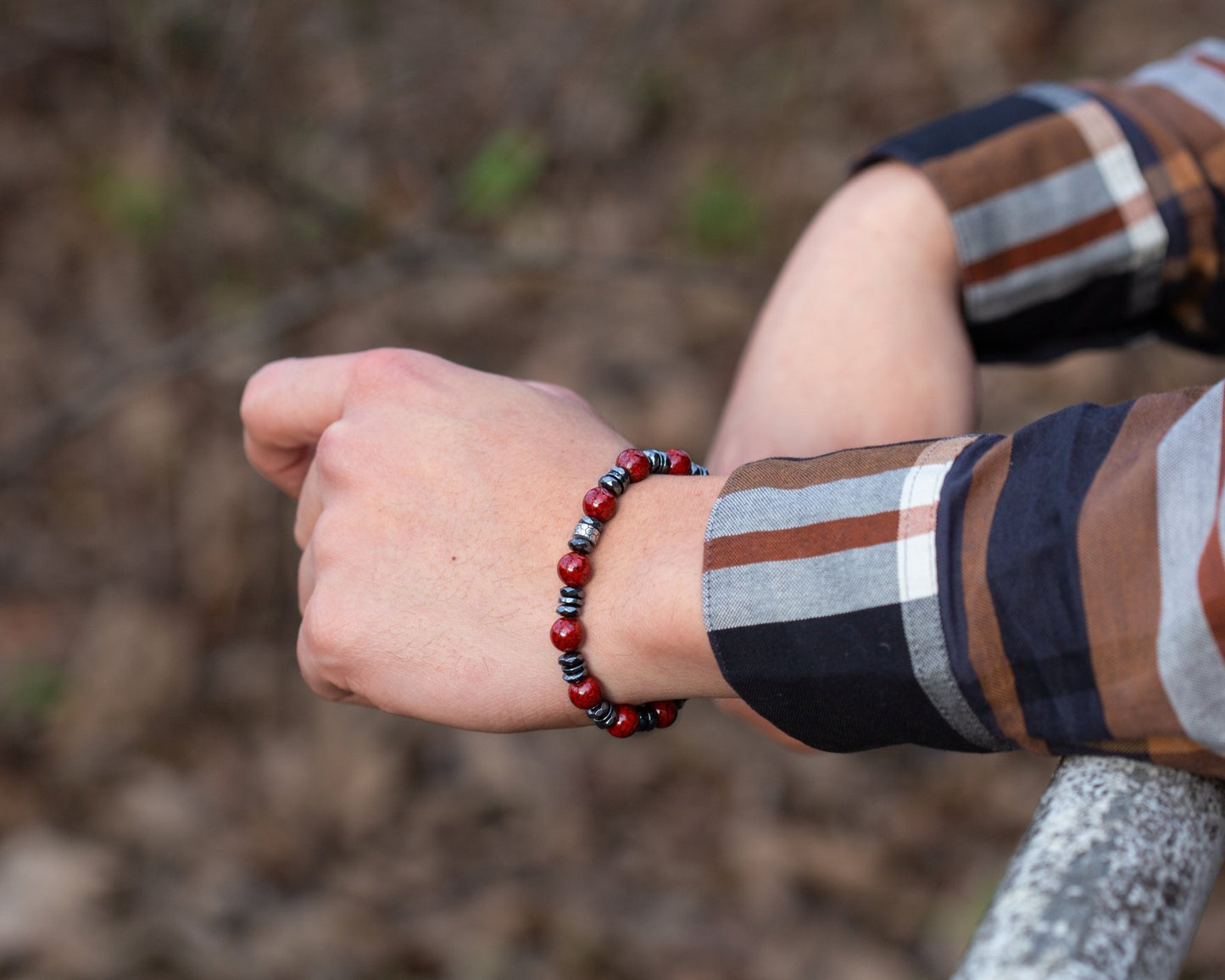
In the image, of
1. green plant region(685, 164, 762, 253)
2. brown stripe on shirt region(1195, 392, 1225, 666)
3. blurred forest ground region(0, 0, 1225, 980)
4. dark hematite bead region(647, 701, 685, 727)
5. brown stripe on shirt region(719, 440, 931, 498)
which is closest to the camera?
brown stripe on shirt region(1195, 392, 1225, 666)

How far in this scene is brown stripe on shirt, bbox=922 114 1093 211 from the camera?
893mm

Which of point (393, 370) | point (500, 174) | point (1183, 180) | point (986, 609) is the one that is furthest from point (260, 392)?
point (500, 174)

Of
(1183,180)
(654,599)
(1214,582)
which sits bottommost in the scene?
(654,599)

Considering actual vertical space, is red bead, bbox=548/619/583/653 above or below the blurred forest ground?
above

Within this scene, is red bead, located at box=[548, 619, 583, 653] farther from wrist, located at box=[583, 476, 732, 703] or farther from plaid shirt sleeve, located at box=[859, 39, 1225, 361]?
plaid shirt sleeve, located at box=[859, 39, 1225, 361]

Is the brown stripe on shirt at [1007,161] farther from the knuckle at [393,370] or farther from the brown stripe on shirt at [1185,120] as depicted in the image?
the knuckle at [393,370]

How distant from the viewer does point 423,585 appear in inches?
29.5

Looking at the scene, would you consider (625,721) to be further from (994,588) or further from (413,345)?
(413,345)

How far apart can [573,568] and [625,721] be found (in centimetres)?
12

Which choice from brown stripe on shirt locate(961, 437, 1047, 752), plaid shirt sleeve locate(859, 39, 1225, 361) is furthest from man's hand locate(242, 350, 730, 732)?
plaid shirt sleeve locate(859, 39, 1225, 361)

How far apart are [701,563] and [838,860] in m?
1.47

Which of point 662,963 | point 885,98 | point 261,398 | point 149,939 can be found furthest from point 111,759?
point 885,98

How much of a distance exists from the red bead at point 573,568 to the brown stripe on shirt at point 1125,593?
0.30 m

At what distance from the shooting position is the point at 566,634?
691mm
